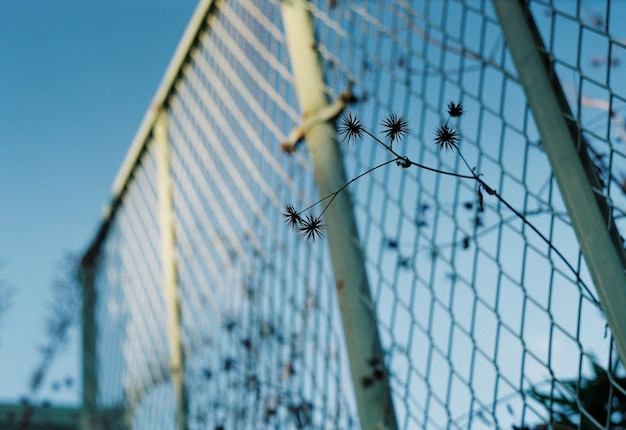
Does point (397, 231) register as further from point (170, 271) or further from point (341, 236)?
point (170, 271)

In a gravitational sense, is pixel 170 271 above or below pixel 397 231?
above

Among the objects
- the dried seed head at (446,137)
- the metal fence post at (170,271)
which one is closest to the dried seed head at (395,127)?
the dried seed head at (446,137)

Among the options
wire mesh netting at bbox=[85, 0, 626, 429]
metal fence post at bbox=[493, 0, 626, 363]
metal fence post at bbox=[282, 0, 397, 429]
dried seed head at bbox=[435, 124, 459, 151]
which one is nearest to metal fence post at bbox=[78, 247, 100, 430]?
wire mesh netting at bbox=[85, 0, 626, 429]

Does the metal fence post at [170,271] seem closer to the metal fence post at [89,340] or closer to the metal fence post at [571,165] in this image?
the metal fence post at [89,340]

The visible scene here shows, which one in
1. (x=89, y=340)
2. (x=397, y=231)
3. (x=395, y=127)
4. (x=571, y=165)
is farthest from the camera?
(x=89, y=340)

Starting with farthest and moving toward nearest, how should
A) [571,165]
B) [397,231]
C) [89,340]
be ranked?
[89,340] → [397,231] → [571,165]

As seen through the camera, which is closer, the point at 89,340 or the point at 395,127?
the point at 395,127

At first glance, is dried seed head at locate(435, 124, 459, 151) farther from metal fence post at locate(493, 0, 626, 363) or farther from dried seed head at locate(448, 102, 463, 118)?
metal fence post at locate(493, 0, 626, 363)

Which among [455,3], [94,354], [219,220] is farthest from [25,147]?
[455,3]

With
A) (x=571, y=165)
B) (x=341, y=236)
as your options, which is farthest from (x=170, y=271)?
(x=571, y=165)
